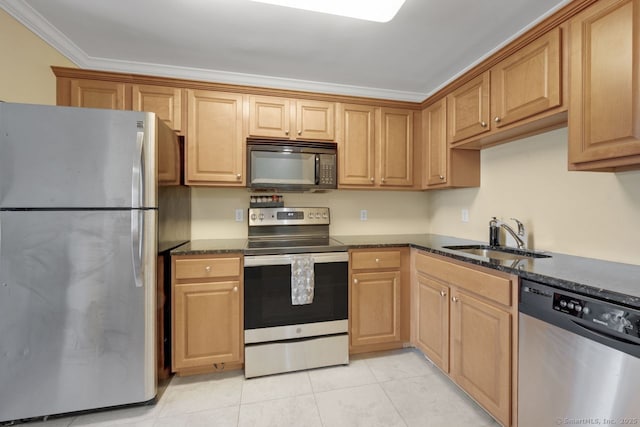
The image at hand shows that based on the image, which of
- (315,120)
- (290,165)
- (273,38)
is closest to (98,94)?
(273,38)

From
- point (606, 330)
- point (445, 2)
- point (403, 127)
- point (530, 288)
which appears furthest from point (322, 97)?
point (606, 330)

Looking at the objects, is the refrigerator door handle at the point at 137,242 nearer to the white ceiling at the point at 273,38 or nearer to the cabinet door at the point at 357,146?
the white ceiling at the point at 273,38

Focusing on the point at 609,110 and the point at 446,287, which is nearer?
the point at 609,110

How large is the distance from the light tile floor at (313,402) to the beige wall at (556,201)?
3.73 ft

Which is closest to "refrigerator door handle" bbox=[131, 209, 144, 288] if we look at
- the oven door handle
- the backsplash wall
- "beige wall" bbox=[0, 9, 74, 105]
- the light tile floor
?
the oven door handle

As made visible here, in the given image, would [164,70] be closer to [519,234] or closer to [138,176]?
[138,176]

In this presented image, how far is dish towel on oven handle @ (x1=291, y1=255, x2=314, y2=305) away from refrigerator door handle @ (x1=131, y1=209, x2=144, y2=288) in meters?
0.92

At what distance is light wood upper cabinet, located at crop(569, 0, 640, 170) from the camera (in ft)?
3.77

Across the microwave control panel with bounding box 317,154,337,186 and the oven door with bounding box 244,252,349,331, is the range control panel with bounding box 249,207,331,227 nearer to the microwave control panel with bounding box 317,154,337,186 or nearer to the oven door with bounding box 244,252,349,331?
the microwave control panel with bounding box 317,154,337,186

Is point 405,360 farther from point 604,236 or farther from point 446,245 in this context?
point 604,236

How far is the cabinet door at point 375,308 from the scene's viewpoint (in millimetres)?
2158

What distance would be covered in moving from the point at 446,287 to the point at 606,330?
872mm

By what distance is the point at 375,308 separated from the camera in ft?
7.22

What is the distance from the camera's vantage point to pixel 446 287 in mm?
1833
